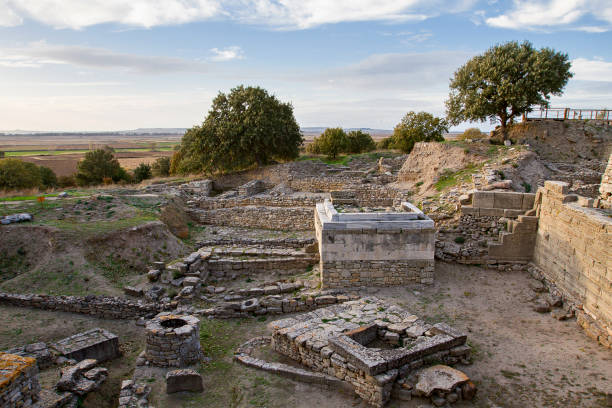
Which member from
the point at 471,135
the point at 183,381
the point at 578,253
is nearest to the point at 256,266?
the point at 183,381

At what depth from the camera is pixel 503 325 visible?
28.2 ft

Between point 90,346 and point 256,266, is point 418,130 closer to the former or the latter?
point 256,266

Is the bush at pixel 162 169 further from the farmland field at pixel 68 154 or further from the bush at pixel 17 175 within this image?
the bush at pixel 17 175

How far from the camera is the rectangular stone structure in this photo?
25.2 ft

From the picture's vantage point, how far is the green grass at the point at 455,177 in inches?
694

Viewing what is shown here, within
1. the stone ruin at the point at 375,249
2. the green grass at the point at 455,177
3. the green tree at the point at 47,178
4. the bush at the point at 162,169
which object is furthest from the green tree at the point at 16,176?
the green grass at the point at 455,177

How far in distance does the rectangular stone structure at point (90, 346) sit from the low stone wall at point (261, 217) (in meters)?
9.15

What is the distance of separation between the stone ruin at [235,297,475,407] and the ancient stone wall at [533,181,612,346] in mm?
3454

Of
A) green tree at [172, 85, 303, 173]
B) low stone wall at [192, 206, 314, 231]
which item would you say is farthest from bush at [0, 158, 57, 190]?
low stone wall at [192, 206, 314, 231]

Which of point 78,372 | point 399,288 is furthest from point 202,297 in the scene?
point 399,288

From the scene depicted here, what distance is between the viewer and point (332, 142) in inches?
1555

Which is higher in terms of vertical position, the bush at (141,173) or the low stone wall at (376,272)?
the bush at (141,173)

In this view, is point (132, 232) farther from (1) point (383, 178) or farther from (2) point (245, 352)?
(1) point (383, 178)

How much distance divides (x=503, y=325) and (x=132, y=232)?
11468 millimetres
